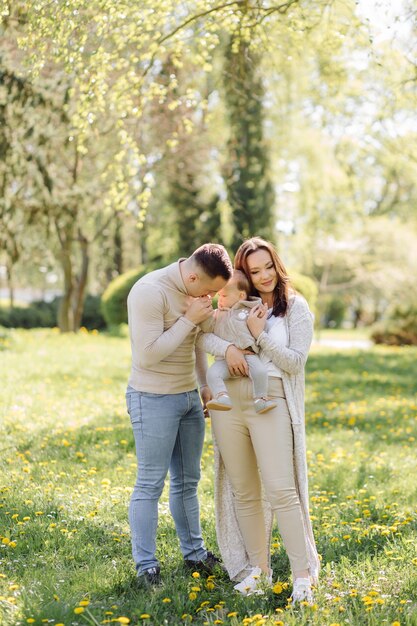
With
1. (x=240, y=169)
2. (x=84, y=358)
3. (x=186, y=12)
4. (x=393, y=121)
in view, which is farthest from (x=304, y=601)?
(x=240, y=169)

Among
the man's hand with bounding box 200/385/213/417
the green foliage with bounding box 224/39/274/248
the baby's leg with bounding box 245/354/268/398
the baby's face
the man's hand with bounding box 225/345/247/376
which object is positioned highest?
the green foliage with bounding box 224/39/274/248

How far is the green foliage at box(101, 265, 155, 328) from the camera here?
20328 mm

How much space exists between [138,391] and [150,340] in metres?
0.36

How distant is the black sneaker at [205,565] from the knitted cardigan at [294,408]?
140 millimetres

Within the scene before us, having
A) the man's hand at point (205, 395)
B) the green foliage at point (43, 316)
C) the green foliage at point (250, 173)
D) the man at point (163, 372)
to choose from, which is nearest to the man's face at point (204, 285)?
the man at point (163, 372)

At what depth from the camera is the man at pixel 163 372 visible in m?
4.05

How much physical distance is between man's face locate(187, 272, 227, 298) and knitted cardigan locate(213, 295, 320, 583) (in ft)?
1.19

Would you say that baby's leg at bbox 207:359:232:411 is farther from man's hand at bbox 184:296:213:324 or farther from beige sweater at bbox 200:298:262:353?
man's hand at bbox 184:296:213:324

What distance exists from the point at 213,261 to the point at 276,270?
1.46 ft

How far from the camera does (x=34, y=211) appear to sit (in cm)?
1546

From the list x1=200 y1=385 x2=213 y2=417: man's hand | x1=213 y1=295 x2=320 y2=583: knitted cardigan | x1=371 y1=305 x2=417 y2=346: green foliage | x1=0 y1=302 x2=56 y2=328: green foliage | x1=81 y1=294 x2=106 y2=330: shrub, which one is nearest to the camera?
x1=213 y1=295 x2=320 y2=583: knitted cardigan

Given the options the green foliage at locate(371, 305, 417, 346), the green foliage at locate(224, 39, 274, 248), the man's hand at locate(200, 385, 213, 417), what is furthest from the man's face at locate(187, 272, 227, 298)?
the green foliage at locate(371, 305, 417, 346)

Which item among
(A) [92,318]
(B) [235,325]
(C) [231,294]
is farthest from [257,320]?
(A) [92,318]

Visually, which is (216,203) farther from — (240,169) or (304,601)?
(304,601)
